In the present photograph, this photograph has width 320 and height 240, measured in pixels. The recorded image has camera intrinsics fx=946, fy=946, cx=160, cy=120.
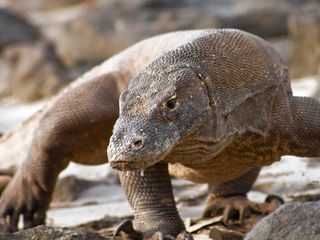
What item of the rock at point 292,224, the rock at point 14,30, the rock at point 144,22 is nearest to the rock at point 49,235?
the rock at point 292,224

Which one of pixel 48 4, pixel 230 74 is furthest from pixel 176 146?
pixel 48 4

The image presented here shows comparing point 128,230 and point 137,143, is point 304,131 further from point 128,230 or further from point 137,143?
point 137,143

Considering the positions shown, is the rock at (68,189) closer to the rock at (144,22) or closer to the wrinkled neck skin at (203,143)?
the wrinkled neck skin at (203,143)

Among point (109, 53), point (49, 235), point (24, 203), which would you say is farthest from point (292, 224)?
point (109, 53)

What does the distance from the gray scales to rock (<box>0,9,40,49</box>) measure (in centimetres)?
1491

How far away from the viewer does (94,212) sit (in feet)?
21.9

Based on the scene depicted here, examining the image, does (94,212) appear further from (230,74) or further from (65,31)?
(65,31)

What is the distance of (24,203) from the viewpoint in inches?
239

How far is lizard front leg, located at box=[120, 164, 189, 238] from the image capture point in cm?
482

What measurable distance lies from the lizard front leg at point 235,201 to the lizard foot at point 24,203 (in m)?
1.05

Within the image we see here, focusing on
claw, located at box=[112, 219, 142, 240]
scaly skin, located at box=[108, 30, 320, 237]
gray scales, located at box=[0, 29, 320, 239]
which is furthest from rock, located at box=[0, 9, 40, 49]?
claw, located at box=[112, 219, 142, 240]

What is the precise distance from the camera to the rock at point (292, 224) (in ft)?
11.3

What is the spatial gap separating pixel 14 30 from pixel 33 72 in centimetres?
361

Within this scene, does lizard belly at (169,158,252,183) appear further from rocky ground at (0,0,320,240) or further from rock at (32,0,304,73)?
rock at (32,0,304,73)
